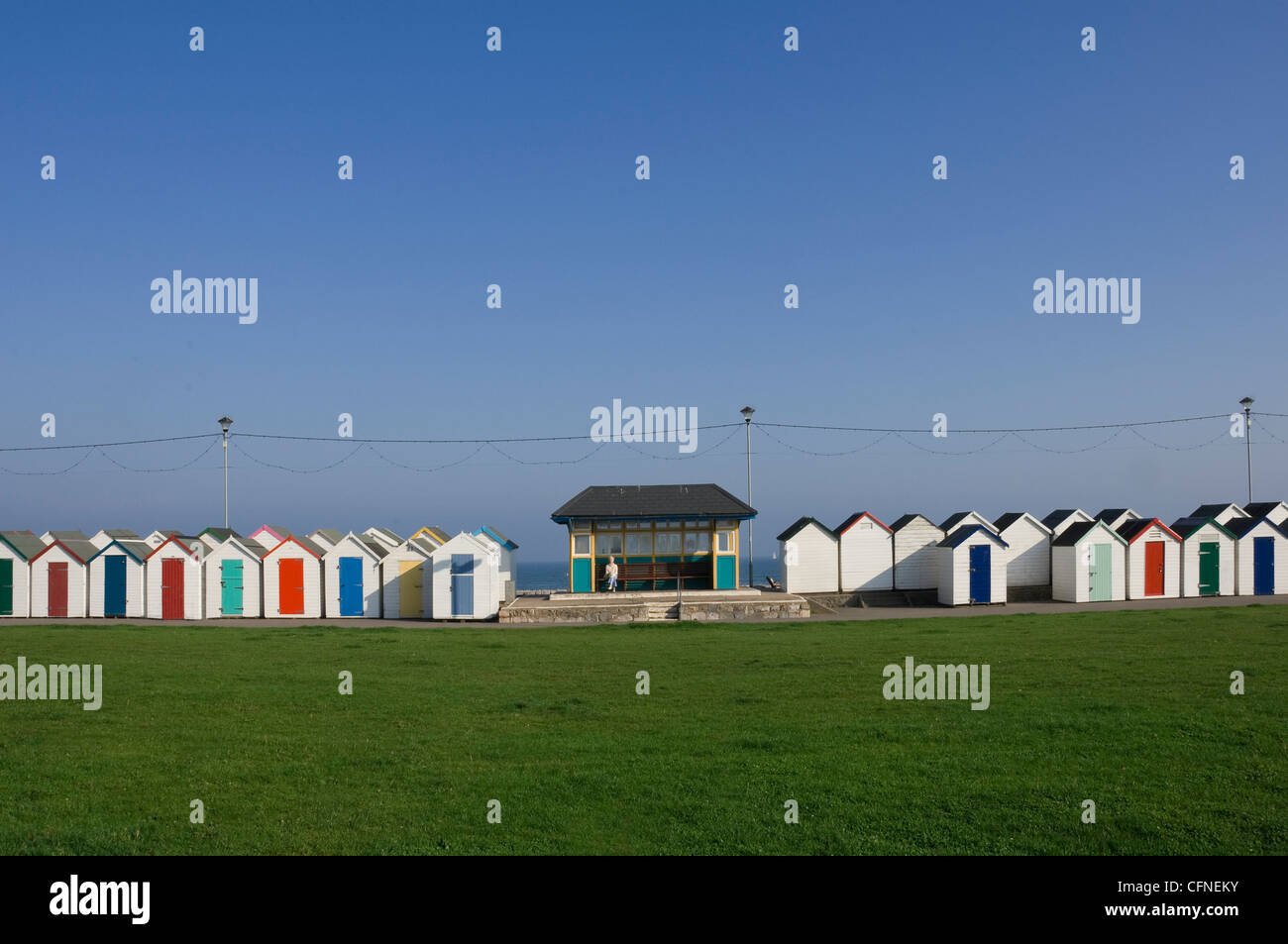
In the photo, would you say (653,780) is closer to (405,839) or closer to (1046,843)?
(405,839)

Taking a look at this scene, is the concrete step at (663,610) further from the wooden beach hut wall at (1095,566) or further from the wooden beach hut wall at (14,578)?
the wooden beach hut wall at (14,578)

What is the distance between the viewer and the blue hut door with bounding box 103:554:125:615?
113ft

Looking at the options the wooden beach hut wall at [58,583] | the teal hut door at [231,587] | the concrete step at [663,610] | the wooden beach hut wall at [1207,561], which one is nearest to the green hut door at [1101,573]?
the wooden beach hut wall at [1207,561]

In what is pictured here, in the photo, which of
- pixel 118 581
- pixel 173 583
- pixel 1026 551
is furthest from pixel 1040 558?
pixel 118 581

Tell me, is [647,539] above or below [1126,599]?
above

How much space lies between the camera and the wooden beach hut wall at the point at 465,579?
3262cm

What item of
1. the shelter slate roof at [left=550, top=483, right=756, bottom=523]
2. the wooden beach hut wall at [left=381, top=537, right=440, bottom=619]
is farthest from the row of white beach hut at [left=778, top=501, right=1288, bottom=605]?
the wooden beach hut wall at [left=381, top=537, right=440, bottom=619]

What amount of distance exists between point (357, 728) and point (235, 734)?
150cm

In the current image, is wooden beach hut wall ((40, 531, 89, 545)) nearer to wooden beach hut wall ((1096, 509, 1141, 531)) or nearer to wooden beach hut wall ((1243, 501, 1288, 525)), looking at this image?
wooden beach hut wall ((1096, 509, 1141, 531))

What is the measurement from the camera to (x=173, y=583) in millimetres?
34031

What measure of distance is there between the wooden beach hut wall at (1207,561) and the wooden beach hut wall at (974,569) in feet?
27.4

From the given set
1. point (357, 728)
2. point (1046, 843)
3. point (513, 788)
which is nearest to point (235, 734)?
point (357, 728)

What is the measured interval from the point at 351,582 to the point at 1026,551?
27624mm
